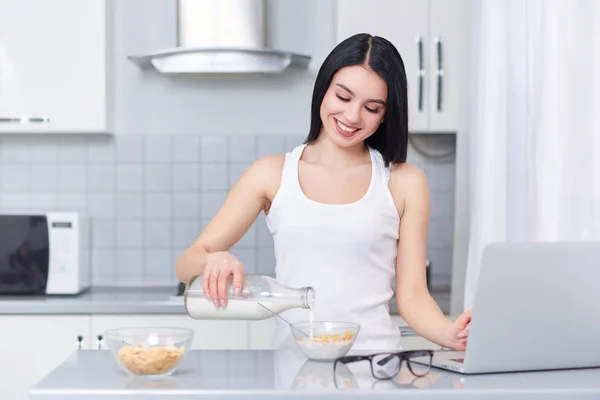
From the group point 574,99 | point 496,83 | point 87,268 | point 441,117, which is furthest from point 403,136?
point 87,268

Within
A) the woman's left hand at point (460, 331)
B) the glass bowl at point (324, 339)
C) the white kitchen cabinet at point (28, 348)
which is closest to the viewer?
the glass bowl at point (324, 339)

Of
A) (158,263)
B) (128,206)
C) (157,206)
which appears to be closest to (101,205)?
(128,206)

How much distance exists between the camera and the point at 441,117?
3.27 m

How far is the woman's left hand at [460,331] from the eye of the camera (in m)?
1.60

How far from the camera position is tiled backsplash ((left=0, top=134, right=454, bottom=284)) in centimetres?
357

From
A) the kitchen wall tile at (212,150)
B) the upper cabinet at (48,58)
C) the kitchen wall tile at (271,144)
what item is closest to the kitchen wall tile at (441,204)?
the kitchen wall tile at (271,144)

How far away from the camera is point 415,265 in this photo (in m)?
1.92

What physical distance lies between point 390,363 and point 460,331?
28cm

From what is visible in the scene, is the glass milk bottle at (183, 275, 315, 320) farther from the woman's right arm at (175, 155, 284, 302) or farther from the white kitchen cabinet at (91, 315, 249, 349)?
the white kitchen cabinet at (91, 315, 249, 349)

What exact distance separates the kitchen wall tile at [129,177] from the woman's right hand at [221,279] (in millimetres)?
2139

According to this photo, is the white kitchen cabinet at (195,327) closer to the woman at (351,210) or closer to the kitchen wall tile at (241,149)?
the kitchen wall tile at (241,149)

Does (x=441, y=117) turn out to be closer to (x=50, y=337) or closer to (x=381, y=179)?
(x=381, y=179)

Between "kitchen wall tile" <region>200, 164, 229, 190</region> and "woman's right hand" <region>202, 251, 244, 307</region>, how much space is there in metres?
2.08

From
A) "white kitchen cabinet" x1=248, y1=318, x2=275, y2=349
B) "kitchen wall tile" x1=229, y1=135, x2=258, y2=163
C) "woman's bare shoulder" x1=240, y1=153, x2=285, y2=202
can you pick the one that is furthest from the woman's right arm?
"kitchen wall tile" x1=229, y1=135, x2=258, y2=163
